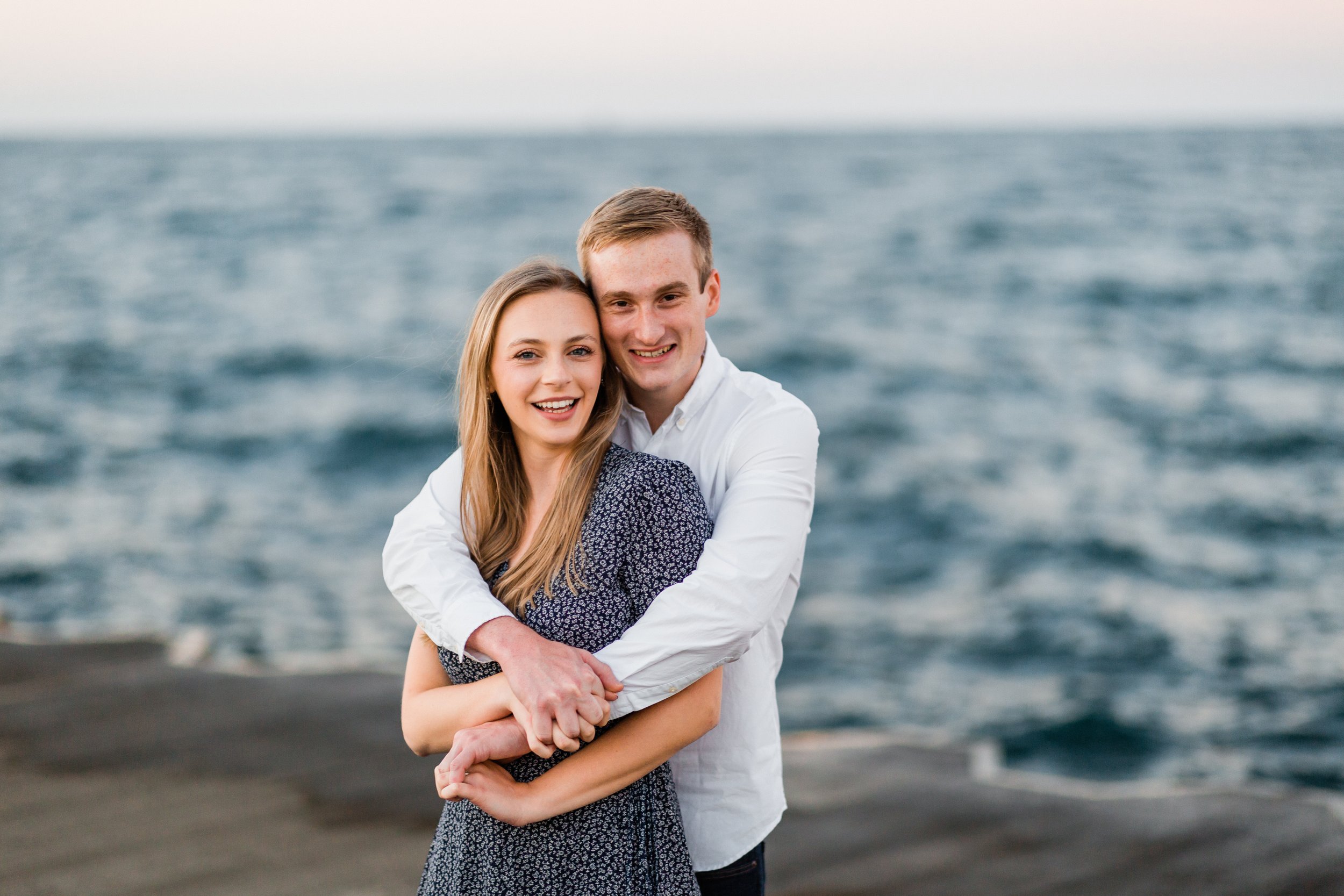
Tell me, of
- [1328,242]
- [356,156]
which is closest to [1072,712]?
[1328,242]

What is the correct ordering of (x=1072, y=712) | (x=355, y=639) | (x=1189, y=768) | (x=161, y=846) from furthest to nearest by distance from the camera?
1. (x=355, y=639)
2. (x=1072, y=712)
3. (x=1189, y=768)
4. (x=161, y=846)

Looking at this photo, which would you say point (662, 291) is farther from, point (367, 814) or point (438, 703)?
point (367, 814)

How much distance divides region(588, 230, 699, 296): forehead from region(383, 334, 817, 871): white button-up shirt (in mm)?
210

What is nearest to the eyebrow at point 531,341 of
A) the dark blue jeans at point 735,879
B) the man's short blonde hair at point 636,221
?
the man's short blonde hair at point 636,221

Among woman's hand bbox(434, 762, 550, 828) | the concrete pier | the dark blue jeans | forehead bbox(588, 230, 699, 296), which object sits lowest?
the concrete pier

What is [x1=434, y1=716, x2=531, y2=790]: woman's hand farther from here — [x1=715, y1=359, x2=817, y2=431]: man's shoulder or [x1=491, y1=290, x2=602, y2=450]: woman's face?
[x1=715, y1=359, x2=817, y2=431]: man's shoulder

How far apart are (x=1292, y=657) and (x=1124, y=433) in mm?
5685

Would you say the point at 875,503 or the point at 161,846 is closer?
the point at 161,846

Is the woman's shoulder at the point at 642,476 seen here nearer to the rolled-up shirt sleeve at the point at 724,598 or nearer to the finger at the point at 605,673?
the rolled-up shirt sleeve at the point at 724,598

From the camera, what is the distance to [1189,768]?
19.6 feet

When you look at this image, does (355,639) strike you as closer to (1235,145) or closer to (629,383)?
(629,383)

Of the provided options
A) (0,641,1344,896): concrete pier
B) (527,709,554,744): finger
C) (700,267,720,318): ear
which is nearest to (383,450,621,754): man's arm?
(527,709,554,744): finger

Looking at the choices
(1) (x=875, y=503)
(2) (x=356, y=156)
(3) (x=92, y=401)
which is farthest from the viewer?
(2) (x=356, y=156)

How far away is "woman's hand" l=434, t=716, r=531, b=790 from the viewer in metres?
1.72
